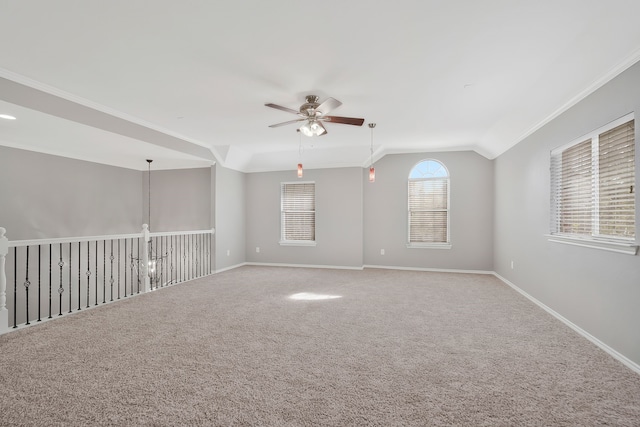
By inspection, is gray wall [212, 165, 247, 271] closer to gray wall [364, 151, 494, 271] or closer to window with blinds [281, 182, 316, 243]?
window with blinds [281, 182, 316, 243]

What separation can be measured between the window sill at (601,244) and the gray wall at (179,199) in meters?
6.47

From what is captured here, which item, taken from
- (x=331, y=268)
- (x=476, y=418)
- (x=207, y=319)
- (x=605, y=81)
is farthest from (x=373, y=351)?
(x=331, y=268)

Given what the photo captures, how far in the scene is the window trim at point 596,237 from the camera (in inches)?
95.2

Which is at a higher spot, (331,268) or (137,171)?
(137,171)

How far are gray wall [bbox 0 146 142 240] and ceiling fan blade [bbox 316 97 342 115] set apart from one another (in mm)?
5439

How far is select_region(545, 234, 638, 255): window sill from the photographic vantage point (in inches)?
93.5

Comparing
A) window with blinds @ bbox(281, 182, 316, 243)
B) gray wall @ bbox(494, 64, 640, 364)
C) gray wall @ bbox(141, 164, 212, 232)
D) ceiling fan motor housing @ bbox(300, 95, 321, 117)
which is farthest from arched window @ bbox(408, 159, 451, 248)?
gray wall @ bbox(141, 164, 212, 232)

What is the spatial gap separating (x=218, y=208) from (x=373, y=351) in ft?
15.6

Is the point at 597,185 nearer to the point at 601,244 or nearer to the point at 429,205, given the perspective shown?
the point at 601,244

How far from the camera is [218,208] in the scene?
631 cm

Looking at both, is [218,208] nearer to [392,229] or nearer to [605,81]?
[392,229]

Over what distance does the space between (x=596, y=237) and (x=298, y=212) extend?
5312mm

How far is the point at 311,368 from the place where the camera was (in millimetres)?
2283

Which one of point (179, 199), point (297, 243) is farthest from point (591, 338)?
point (179, 199)
